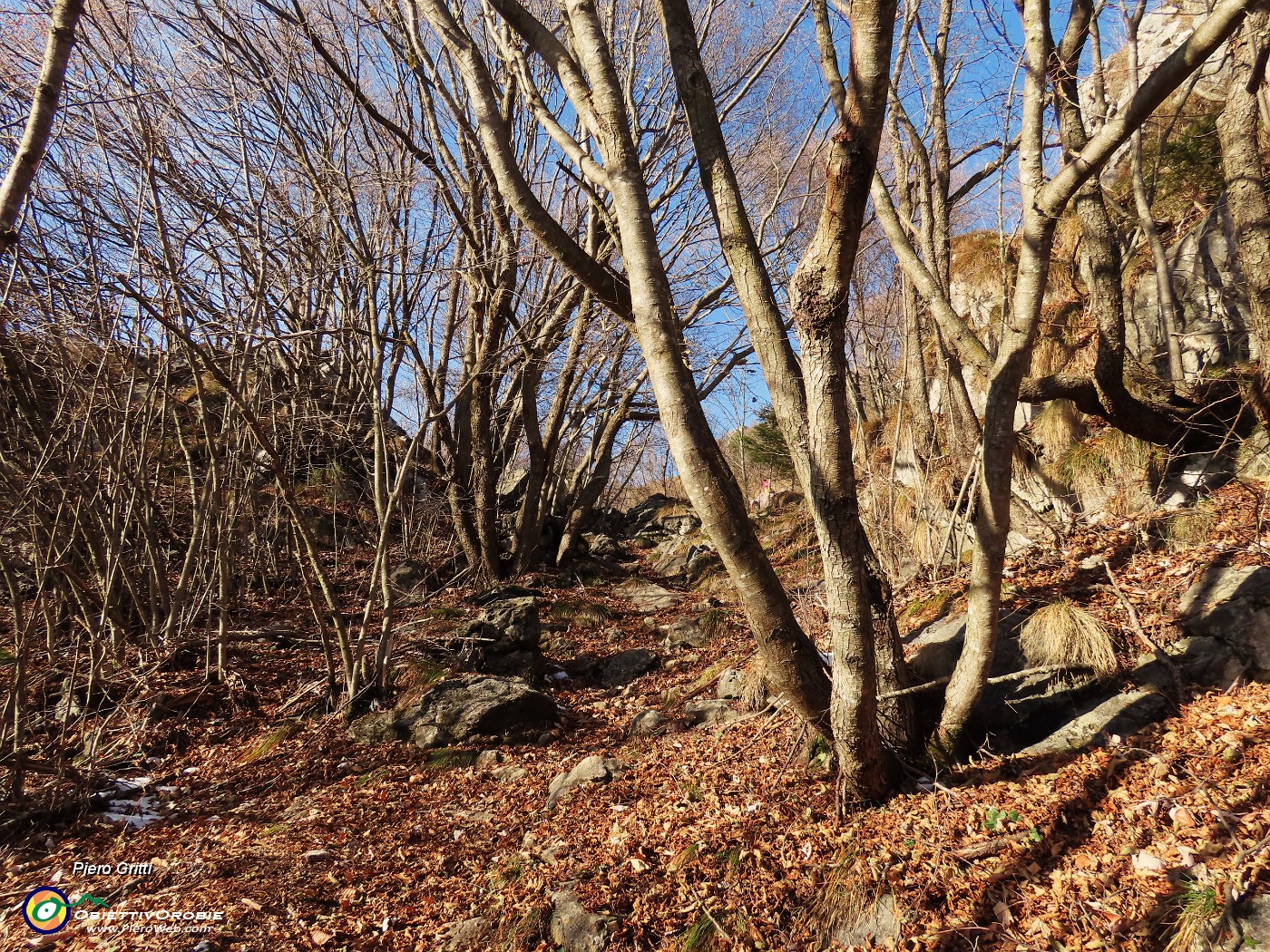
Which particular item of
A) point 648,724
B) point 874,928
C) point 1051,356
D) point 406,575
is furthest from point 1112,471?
point 406,575

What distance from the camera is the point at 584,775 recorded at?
406 cm

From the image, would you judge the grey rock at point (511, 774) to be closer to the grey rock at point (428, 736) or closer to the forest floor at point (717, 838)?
the forest floor at point (717, 838)

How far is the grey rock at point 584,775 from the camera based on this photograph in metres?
3.99

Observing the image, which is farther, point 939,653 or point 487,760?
point 487,760

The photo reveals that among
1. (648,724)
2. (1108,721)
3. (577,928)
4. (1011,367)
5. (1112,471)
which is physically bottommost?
(577,928)

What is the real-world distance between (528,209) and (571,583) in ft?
24.2

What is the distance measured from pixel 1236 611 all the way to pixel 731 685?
291 cm

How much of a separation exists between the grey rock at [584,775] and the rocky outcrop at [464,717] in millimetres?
895

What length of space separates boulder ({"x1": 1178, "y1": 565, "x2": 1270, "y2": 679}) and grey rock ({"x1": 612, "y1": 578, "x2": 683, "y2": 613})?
18.4ft

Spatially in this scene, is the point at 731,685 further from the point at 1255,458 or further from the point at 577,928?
the point at 1255,458

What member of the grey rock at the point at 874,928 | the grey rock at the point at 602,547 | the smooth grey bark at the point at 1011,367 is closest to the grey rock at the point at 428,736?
the grey rock at the point at 874,928

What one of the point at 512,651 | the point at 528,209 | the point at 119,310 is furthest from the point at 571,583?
the point at 528,209

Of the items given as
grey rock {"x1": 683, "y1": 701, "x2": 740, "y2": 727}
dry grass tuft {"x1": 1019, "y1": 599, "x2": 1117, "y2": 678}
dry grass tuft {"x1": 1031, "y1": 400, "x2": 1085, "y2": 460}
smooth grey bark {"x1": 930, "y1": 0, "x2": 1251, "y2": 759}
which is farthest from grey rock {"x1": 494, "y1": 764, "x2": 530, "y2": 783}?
dry grass tuft {"x1": 1031, "y1": 400, "x2": 1085, "y2": 460}

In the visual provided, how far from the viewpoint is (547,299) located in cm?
857
